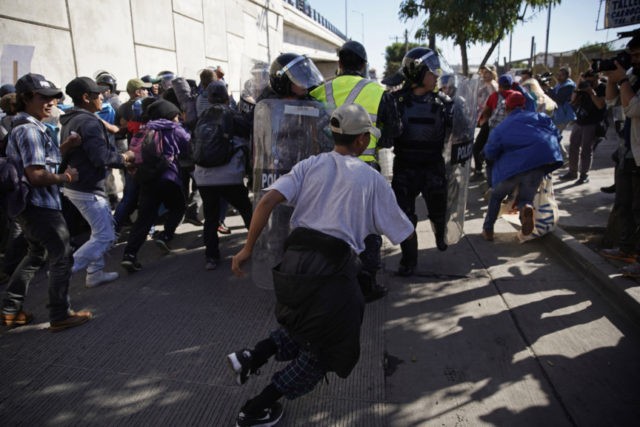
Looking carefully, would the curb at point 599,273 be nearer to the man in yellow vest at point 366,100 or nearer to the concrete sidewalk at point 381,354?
the concrete sidewalk at point 381,354

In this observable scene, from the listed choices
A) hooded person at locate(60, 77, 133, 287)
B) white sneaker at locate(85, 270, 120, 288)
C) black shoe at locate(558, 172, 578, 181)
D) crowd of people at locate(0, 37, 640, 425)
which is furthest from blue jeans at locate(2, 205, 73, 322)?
black shoe at locate(558, 172, 578, 181)

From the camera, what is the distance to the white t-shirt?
200 cm

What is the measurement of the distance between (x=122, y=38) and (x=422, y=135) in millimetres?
7033

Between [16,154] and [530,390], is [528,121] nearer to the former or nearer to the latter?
[530,390]

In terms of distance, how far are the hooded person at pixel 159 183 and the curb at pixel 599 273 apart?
411cm

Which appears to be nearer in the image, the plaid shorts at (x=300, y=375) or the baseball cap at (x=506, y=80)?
the plaid shorts at (x=300, y=375)

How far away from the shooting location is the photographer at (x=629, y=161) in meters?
3.57

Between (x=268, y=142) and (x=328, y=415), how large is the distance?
1938 mm

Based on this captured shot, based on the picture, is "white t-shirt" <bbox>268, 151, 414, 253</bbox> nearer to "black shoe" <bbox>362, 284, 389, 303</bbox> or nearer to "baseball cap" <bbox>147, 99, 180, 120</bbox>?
"black shoe" <bbox>362, 284, 389, 303</bbox>

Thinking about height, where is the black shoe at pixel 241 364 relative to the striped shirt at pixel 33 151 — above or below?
below

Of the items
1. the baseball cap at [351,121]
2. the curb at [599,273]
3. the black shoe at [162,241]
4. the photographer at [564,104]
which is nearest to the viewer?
the baseball cap at [351,121]

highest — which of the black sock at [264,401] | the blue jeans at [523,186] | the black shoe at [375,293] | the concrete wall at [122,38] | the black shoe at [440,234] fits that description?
the concrete wall at [122,38]

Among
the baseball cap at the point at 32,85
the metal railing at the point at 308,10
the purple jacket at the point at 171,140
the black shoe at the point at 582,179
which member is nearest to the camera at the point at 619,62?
the purple jacket at the point at 171,140

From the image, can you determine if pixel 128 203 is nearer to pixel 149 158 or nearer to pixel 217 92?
pixel 149 158
